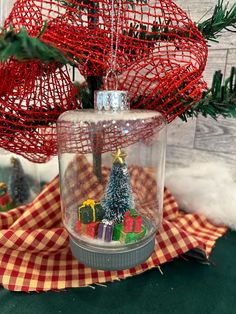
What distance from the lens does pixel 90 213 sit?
1.47ft

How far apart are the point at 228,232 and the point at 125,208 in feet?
1.15

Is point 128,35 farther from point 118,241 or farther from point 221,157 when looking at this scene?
point 221,157

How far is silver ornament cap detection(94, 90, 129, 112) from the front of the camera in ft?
1.26

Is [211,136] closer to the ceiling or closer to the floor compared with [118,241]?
closer to the ceiling

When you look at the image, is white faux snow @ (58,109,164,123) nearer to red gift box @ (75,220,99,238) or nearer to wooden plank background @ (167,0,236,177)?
red gift box @ (75,220,99,238)

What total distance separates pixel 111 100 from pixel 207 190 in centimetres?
45

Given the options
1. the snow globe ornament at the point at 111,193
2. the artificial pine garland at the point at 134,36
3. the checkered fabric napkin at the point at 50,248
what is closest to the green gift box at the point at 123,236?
the snow globe ornament at the point at 111,193

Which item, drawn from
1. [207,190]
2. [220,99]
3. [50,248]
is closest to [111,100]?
[220,99]

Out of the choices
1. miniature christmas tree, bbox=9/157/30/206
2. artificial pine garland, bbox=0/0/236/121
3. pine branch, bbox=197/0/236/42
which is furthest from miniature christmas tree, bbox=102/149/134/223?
miniature christmas tree, bbox=9/157/30/206

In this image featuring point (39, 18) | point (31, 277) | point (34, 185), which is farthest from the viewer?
point (34, 185)

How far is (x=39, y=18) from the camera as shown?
1.26 ft

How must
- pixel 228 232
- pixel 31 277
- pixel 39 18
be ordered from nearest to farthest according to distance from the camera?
1. pixel 39 18
2. pixel 31 277
3. pixel 228 232

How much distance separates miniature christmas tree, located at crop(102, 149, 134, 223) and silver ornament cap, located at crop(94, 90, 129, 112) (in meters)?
0.09

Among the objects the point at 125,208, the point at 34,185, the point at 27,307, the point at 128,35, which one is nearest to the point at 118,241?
the point at 125,208
